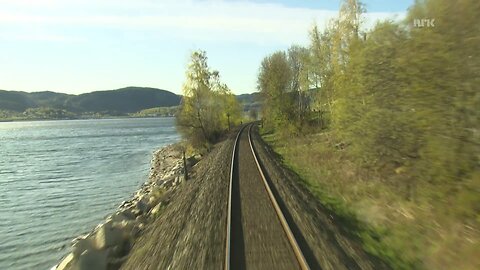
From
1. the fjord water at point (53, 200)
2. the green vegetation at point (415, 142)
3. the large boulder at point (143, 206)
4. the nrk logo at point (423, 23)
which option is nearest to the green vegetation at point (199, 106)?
the fjord water at point (53, 200)

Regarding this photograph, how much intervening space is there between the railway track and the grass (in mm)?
2236

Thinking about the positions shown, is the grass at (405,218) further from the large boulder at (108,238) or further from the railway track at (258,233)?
the large boulder at (108,238)

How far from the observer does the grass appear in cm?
1005

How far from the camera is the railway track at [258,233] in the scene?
10.1m

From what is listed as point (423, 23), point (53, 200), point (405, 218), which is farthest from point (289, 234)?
point (53, 200)

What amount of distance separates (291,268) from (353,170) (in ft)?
37.7

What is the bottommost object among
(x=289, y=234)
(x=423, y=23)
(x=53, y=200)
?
(x=53, y=200)

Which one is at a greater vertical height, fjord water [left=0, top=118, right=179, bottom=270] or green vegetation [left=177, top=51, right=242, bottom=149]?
green vegetation [left=177, top=51, right=242, bottom=149]

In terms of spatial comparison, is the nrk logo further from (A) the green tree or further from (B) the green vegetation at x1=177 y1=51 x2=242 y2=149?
(B) the green vegetation at x1=177 y1=51 x2=242 y2=149

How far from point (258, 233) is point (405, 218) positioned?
4617 mm

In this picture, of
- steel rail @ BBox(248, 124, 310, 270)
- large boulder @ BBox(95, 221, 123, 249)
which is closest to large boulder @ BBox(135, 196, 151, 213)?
large boulder @ BBox(95, 221, 123, 249)

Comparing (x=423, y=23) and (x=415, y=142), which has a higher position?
(x=423, y=23)

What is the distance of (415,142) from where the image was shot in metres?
14.1

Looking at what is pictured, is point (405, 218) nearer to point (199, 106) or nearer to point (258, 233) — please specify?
point (258, 233)
